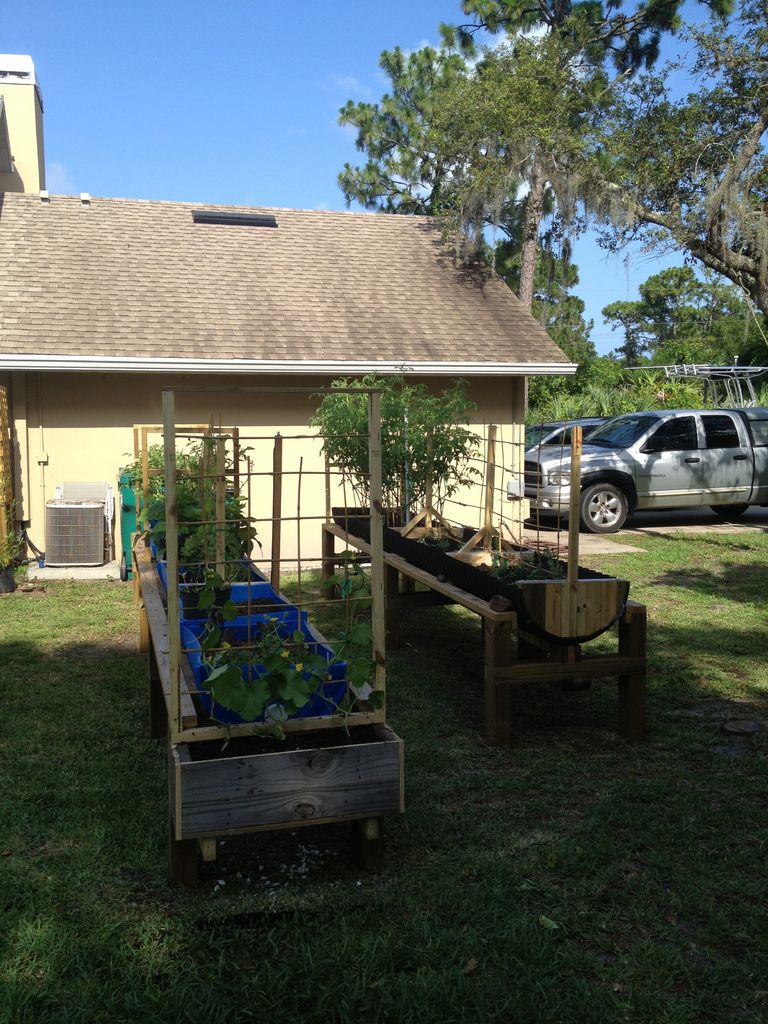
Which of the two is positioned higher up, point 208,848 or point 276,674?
point 276,674

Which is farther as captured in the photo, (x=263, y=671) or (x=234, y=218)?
(x=234, y=218)

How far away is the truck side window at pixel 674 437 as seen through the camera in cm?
1391

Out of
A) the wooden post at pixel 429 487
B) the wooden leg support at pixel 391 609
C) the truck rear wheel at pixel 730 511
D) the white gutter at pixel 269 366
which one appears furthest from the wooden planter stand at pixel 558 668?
the truck rear wheel at pixel 730 511

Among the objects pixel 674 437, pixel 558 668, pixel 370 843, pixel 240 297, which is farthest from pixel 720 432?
pixel 370 843

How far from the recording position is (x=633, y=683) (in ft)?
17.1

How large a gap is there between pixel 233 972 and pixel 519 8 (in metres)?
24.4

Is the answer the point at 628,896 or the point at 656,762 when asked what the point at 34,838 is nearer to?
the point at 628,896

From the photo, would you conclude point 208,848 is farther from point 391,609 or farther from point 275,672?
point 391,609

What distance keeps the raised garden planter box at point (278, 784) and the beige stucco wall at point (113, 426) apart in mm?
6952

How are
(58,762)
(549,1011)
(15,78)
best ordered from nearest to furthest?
(549,1011) < (58,762) < (15,78)

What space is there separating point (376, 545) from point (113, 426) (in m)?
8.15

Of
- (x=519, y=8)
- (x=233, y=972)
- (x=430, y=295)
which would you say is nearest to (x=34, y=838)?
(x=233, y=972)

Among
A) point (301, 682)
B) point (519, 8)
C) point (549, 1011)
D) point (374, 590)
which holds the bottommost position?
point (549, 1011)

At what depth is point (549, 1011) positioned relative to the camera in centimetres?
279
